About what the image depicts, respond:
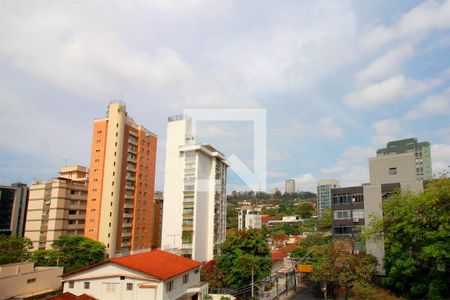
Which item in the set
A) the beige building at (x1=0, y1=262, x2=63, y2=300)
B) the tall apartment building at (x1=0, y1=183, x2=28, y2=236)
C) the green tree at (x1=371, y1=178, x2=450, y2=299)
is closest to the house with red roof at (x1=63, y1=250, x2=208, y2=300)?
the beige building at (x1=0, y1=262, x2=63, y2=300)

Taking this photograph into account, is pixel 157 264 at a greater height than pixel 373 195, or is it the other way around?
pixel 373 195

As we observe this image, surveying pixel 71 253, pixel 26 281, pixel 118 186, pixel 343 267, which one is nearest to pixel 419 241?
pixel 343 267

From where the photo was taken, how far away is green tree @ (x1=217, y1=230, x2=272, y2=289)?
3158 cm

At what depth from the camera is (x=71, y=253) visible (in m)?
43.6

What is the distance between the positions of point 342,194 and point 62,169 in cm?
4951

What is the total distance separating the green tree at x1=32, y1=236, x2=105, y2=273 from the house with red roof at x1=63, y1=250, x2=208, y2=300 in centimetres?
1969

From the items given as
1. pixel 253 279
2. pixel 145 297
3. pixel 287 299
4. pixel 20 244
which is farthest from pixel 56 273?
pixel 287 299

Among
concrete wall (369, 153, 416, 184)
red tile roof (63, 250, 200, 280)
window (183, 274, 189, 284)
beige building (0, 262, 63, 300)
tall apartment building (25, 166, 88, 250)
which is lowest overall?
beige building (0, 262, 63, 300)

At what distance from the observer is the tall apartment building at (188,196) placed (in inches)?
1981

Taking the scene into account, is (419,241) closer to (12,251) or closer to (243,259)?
(243,259)

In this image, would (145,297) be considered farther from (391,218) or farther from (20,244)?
(20,244)

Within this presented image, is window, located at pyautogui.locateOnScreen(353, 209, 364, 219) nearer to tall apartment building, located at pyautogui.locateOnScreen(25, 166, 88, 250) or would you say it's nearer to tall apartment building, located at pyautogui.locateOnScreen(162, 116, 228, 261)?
tall apartment building, located at pyautogui.locateOnScreen(162, 116, 228, 261)

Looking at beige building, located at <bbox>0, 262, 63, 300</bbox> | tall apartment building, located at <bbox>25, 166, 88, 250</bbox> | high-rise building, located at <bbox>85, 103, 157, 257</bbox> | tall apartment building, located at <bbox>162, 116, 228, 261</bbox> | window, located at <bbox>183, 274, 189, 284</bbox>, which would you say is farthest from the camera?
tall apartment building, located at <bbox>162, 116, 228, 261</bbox>

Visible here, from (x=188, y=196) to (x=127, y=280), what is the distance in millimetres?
28784
